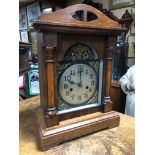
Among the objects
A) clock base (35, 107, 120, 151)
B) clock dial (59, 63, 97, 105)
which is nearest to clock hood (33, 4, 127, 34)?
clock dial (59, 63, 97, 105)

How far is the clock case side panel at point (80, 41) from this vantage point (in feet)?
1.78

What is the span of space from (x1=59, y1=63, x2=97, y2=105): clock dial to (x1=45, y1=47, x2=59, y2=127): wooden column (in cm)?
4

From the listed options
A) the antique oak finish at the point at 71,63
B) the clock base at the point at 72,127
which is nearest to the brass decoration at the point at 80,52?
the antique oak finish at the point at 71,63

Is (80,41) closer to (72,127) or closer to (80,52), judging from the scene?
(80,52)

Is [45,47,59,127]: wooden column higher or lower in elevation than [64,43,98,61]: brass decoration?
lower

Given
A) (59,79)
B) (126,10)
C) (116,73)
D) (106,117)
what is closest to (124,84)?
(116,73)

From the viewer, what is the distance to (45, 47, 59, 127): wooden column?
0.51 m

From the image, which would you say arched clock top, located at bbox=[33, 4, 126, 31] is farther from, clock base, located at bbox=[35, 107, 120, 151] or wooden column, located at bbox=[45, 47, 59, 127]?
clock base, located at bbox=[35, 107, 120, 151]

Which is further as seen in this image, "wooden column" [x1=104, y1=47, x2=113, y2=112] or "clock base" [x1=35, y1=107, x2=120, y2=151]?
"wooden column" [x1=104, y1=47, x2=113, y2=112]

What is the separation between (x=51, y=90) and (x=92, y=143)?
0.72 feet

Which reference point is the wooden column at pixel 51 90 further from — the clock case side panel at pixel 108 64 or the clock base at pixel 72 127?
the clock case side panel at pixel 108 64
